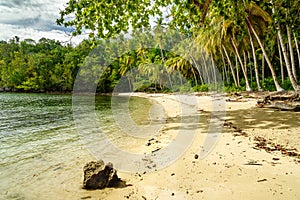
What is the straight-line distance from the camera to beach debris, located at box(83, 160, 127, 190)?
4.05m

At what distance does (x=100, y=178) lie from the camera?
4055mm

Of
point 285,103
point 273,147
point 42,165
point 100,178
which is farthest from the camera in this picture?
point 285,103

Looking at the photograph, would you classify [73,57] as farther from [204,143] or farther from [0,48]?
[204,143]

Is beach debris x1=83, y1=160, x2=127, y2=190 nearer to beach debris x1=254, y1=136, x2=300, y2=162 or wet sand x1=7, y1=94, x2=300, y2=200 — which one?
wet sand x1=7, y1=94, x2=300, y2=200

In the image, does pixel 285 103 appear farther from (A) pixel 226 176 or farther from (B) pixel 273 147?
(A) pixel 226 176

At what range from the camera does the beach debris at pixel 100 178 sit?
4.05 metres

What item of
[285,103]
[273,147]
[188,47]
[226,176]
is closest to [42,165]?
[226,176]

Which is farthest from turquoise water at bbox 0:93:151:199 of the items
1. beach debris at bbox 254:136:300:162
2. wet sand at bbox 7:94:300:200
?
beach debris at bbox 254:136:300:162

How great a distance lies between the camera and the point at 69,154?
655cm

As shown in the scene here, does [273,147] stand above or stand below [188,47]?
below

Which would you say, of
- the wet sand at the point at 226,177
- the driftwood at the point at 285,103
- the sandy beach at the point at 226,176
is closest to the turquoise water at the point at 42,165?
the sandy beach at the point at 226,176

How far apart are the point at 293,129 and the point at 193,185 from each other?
164 inches

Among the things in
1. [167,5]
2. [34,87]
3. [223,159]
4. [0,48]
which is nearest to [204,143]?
[223,159]

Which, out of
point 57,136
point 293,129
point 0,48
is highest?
point 0,48
